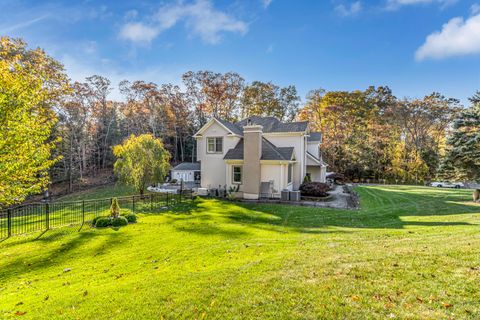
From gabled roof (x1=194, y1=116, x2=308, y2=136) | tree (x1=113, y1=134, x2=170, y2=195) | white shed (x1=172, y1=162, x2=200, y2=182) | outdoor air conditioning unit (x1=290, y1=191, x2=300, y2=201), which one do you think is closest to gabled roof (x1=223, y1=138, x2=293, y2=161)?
gabled roof (x1=194, y1=116, x2=308, y2=136)

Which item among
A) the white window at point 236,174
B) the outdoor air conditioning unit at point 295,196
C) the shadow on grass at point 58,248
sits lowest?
the shadow on grass at point 58,248

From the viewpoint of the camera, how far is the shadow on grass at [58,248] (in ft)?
22.7

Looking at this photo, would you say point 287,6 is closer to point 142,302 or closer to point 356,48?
point 356,48

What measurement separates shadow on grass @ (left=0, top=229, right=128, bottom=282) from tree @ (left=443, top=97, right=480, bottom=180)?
20575 millimetres

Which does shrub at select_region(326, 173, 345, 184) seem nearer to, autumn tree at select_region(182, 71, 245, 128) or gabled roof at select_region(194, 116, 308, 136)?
gabled roof at select_region(194, 116, 308, 136)

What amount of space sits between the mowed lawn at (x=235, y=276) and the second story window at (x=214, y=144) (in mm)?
11513

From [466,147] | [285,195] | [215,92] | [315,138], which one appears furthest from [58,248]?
[215,92]

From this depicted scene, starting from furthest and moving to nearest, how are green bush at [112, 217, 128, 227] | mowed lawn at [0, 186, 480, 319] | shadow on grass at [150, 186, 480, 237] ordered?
green bush at [112, 217, 128, 227] → shadow on grass at [150, 186, 480, 237] → mowed lawn at [0, 186, 480, 319]

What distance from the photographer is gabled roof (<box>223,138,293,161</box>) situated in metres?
18.1

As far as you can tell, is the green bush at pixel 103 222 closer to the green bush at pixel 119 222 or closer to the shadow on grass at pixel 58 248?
the green bush at pixel 119 222

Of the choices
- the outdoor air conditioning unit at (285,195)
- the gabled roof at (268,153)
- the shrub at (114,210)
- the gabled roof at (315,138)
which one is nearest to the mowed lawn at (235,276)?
→ the shrub at (114,210)

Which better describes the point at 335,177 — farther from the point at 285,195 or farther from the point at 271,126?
the point at 285,195

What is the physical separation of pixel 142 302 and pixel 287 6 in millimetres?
14518

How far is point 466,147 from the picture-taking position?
15555 millimetres
